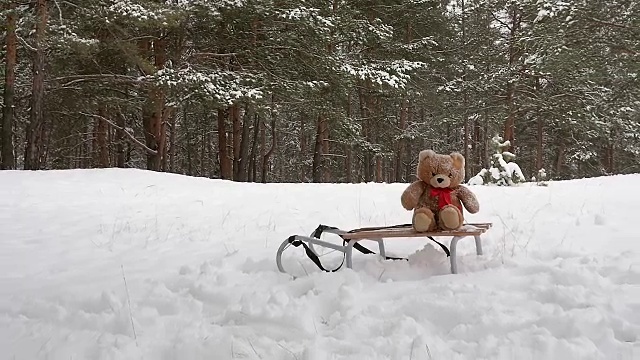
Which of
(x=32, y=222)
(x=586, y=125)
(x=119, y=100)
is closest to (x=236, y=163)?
(x=119, y=100)

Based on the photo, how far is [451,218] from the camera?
134 inches

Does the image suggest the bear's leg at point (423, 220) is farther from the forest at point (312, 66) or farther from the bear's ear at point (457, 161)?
the forest at point (312, 66)

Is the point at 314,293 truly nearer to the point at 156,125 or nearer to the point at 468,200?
the point at 468,200

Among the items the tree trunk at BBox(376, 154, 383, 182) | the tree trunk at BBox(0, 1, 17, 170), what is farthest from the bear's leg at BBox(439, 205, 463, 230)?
the tree trunk at BBox(376, 154, 383, 182)

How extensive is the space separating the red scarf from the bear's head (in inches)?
1.5

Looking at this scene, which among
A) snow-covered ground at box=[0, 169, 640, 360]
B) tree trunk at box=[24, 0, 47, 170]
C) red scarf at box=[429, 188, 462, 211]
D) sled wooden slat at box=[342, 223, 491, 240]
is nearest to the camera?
snow-covered ground at box=[0, 169, 640, 360]

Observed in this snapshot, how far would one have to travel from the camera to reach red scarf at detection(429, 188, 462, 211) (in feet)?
11.9

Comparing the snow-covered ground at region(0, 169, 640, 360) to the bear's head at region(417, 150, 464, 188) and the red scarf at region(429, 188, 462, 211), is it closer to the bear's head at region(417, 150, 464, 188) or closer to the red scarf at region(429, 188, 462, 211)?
the red scarf at region(429, 188, 462, 211)

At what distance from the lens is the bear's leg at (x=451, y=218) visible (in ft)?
11.2

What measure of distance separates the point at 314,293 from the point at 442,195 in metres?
1.23

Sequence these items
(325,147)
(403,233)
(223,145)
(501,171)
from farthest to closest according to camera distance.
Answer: (325,147)
(223,145)
(501,171)
(403,233)

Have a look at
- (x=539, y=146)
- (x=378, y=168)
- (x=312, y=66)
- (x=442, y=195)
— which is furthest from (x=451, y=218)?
(x=539, y=146)

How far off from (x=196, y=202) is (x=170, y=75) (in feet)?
19.9

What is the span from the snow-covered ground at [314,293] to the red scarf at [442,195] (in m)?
0.40
